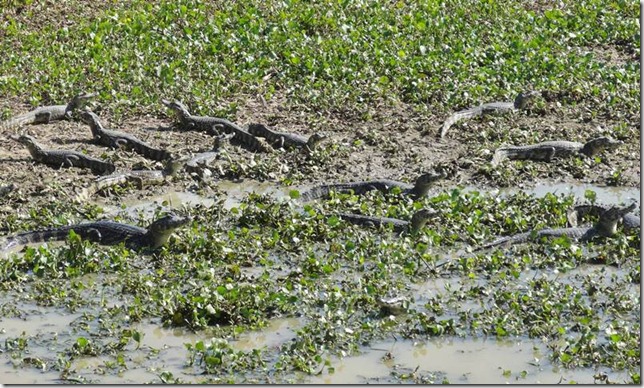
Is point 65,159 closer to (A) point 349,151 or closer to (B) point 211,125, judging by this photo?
(B) point 211,125

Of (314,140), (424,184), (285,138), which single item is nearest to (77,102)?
(285,138)

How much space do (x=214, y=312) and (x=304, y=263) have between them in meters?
1.22

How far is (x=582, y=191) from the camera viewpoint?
11156 mm

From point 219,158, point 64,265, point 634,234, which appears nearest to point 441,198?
point 634,234

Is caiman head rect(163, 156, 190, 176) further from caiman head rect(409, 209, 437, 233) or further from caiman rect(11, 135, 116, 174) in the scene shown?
caiman head rect(409, 209, 437, 233)

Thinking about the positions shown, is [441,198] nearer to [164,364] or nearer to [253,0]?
[164,364]

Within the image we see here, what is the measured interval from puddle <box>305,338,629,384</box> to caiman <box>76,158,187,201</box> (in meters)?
3.76

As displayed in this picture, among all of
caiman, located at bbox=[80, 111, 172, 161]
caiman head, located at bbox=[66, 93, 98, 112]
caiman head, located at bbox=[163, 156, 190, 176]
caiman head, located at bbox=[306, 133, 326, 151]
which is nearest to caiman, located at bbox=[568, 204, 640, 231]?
caiman head, located at bbox=[306, 133, 326, 151]

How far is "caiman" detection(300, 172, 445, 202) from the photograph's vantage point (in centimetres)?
1052

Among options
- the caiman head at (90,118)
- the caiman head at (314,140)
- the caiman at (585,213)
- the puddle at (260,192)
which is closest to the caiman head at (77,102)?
the caiman head at (90,118)

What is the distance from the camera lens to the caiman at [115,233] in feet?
29.9

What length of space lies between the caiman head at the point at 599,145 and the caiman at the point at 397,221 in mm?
2970

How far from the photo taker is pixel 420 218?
9.60 metres

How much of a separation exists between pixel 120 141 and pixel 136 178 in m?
1.10
